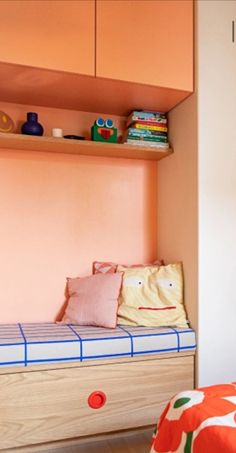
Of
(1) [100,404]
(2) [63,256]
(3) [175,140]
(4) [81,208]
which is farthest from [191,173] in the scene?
(1) [100,404]

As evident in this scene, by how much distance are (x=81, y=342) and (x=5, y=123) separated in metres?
1.27

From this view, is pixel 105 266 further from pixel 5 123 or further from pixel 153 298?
pixel 5 123

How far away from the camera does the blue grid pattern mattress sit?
1.62m

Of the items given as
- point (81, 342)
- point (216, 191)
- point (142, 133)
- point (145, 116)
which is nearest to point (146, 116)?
point (145, 116)


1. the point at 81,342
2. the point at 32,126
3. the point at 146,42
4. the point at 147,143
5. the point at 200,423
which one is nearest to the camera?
the point at 200,423

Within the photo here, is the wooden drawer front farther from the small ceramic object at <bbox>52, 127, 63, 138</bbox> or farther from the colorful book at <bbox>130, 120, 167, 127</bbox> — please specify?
the colorful book at <bbox>130, 120, 167, 127</bbox>

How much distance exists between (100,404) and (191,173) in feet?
4.34

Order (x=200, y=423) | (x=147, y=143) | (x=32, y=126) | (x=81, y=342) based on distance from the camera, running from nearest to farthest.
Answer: (x=200, y=423)
(x=81, y=342)
(x=32, y=126)
(x=147, y=143)

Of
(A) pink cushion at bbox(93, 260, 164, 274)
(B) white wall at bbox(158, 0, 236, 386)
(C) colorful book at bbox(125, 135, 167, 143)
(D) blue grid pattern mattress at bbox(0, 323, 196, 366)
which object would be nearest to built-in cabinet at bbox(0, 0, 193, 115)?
(B) white wall at bbox(158, 0, 236, 386)

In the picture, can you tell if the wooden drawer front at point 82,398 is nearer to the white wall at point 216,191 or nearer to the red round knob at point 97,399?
the red round knob at point 97,399

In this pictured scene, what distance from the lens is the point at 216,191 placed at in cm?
194

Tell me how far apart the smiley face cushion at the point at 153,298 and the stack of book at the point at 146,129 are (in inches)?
30.5

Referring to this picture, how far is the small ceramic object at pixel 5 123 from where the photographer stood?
1941mm

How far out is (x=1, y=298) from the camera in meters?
2.05
